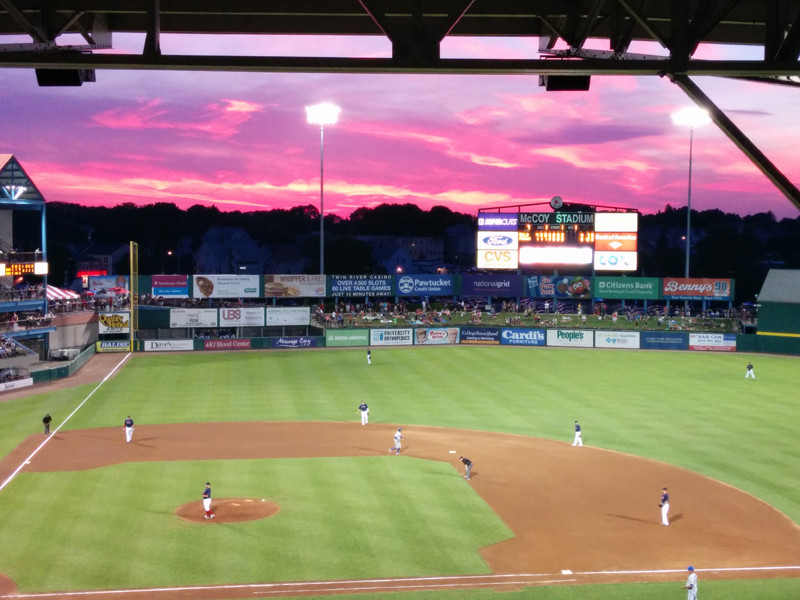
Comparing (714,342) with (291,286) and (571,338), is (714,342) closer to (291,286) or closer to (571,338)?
(571,338)

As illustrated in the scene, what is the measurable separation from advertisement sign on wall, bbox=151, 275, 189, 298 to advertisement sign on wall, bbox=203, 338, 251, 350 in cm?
649

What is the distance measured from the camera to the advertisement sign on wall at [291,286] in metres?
66.5

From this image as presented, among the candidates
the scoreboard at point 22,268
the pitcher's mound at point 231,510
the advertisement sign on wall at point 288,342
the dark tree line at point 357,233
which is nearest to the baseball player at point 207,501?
the pitcher's mound at point 231,510

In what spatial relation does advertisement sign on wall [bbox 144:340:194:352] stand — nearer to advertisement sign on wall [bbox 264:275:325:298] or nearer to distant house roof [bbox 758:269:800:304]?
advertisement sign on wall [bbox 264:275:325:298]

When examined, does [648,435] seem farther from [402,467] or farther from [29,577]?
[29,577]

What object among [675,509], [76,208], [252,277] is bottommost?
[675,509]

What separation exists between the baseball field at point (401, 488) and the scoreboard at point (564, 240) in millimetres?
14223

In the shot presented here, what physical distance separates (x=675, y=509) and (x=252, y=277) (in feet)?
155

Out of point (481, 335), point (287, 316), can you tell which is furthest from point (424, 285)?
point (287, 316)

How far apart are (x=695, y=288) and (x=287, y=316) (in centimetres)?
3500

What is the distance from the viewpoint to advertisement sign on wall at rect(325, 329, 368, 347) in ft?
204

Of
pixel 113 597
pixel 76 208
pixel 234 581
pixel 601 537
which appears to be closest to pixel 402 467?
pixel 601 537

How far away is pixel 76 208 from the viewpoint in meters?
136

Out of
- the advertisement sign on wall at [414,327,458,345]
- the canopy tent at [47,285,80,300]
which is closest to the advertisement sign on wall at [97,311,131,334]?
the canopy tent at [47,285,80,300]
